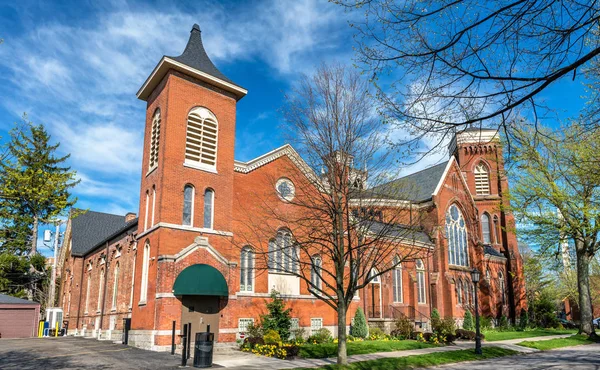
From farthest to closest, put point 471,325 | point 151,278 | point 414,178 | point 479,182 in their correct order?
1. point 479,182
2. point 414,178
3. point 471,325
4. point 151,278

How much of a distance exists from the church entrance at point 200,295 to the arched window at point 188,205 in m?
2.28

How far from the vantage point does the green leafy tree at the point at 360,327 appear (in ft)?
79.8

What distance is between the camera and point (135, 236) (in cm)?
2373

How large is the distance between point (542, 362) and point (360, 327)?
9.48 m

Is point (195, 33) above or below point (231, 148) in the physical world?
above

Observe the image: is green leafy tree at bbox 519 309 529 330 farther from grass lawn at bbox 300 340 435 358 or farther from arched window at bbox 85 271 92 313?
arched window at bbox 85 271 92 313

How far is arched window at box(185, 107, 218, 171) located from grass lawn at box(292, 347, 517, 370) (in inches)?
461

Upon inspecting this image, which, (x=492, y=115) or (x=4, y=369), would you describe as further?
(x=4, y=369)

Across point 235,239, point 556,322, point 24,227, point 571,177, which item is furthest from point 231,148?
point 556,322

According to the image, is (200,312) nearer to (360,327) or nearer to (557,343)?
(360,327)

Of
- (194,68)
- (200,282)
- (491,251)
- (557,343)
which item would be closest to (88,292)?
(200,282)

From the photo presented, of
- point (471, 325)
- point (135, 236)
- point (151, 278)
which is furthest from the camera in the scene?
point (471, 325)

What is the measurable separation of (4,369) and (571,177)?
2961cm

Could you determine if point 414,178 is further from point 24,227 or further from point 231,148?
point 24,227
